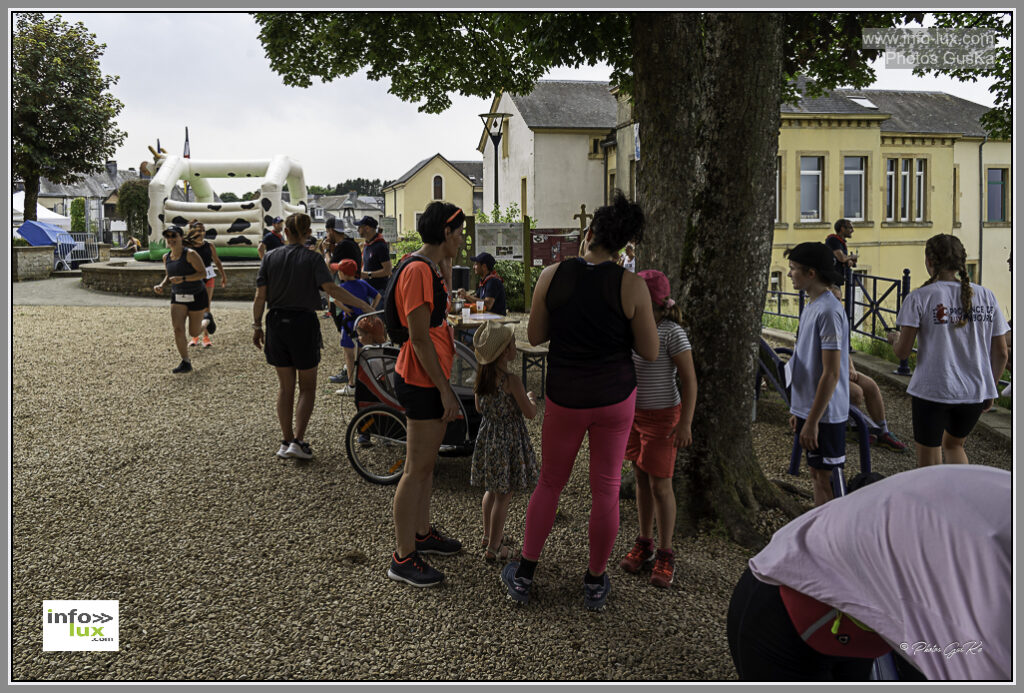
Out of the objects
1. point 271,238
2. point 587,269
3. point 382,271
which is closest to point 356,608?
point 587,269

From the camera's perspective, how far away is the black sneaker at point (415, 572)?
4.06 metres

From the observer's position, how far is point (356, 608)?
3814mm

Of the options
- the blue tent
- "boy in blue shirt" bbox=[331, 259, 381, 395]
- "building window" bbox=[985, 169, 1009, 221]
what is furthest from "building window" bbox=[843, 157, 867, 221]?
the blue tent

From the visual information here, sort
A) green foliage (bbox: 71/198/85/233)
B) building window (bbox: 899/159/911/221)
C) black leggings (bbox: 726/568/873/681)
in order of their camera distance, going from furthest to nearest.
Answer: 1. green foliage (bbox: 71/198/85/233)
2. building window (bbox: 899/159/911/221)
3. black leggings (bbox: 726/568/873/681)

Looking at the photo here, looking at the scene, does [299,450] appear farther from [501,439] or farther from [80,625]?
[80,625]

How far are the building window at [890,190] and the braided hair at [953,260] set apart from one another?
2417 cm

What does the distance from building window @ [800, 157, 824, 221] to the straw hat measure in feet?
79.2

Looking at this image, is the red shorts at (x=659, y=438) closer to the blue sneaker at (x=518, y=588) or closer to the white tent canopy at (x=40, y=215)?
the blue sneaker at (x=518, y=588)

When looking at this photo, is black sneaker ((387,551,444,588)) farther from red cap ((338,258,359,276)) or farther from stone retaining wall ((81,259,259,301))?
stone retaining wall ((81,259,259,301))

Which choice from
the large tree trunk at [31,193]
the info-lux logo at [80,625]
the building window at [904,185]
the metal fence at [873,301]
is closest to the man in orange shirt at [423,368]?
the info-lux logo at [80,625]

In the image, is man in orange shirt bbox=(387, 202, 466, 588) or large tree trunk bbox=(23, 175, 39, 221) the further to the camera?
large tree trunk bbox=(23, 175, 39, 221)

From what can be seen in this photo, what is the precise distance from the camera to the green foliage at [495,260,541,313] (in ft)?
59.0

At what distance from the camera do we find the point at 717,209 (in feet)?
16.2

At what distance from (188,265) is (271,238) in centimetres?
280
